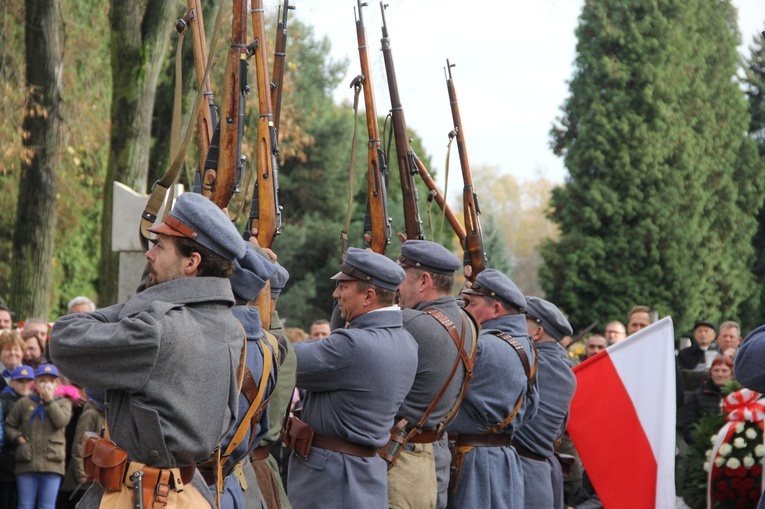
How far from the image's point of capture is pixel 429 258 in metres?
6.13

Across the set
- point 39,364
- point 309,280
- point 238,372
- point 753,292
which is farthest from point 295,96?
point 238,372

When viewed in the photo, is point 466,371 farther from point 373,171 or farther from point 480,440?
point 373,171

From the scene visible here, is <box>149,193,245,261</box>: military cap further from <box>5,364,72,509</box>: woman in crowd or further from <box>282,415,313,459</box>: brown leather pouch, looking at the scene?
<box>5,364,72,509</box>: woman in crowd

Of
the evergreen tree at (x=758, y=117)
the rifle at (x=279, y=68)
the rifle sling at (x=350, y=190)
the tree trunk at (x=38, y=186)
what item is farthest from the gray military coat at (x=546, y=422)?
the evergreen tree at (x=758, y=117)

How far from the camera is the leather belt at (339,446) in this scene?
538cm

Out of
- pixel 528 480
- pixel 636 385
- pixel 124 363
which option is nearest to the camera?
pixel 124 363

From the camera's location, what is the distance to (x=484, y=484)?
6414mm

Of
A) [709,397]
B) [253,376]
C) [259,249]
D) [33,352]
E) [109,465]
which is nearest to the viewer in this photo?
[109,465]

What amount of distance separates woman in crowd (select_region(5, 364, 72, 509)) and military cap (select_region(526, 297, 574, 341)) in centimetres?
366

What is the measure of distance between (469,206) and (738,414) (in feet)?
10.1

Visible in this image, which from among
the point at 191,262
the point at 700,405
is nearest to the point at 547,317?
the point at 700,405

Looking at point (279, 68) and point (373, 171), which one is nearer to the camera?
point (279, 68)

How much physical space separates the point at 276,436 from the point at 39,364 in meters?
4.29

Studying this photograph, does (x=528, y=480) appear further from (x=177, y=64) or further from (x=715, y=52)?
(x=715, y=52)
